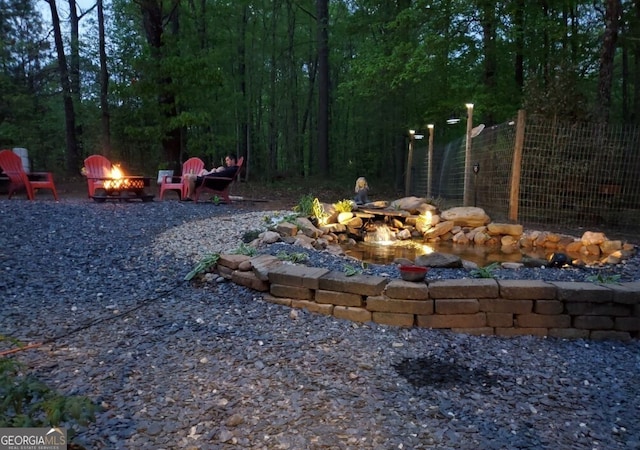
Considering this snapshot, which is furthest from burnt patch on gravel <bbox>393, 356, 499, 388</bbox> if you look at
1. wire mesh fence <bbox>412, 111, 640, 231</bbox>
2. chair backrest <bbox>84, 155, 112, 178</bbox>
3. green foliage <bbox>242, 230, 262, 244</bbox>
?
chair backrest <bbox>84, 155, 112, 178</bbox>

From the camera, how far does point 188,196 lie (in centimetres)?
787

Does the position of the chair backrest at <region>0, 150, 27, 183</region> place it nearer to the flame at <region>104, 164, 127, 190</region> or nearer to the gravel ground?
the flame at <region>104, 164, 127, 190</region>

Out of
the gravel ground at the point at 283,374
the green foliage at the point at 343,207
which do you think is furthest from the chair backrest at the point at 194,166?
the gravel ground at the point at 283,374

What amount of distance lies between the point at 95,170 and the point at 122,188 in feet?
2.83

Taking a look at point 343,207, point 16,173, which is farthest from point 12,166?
point 343,207

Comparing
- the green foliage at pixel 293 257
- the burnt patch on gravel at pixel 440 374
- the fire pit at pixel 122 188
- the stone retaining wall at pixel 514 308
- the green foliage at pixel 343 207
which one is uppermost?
the fire pit at pixel 122 188

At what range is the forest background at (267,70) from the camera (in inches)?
365

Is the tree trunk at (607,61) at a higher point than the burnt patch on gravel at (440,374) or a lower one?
higher

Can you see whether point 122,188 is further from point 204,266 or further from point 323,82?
point 323,82

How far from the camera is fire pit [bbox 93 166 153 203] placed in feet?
23.4

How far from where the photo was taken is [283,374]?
77.4 inches

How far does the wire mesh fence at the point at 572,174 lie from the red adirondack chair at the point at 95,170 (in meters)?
6.71

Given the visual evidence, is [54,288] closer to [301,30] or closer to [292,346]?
[292,346]

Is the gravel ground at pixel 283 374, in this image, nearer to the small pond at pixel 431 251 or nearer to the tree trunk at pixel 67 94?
the small pond at pixel 431 251
